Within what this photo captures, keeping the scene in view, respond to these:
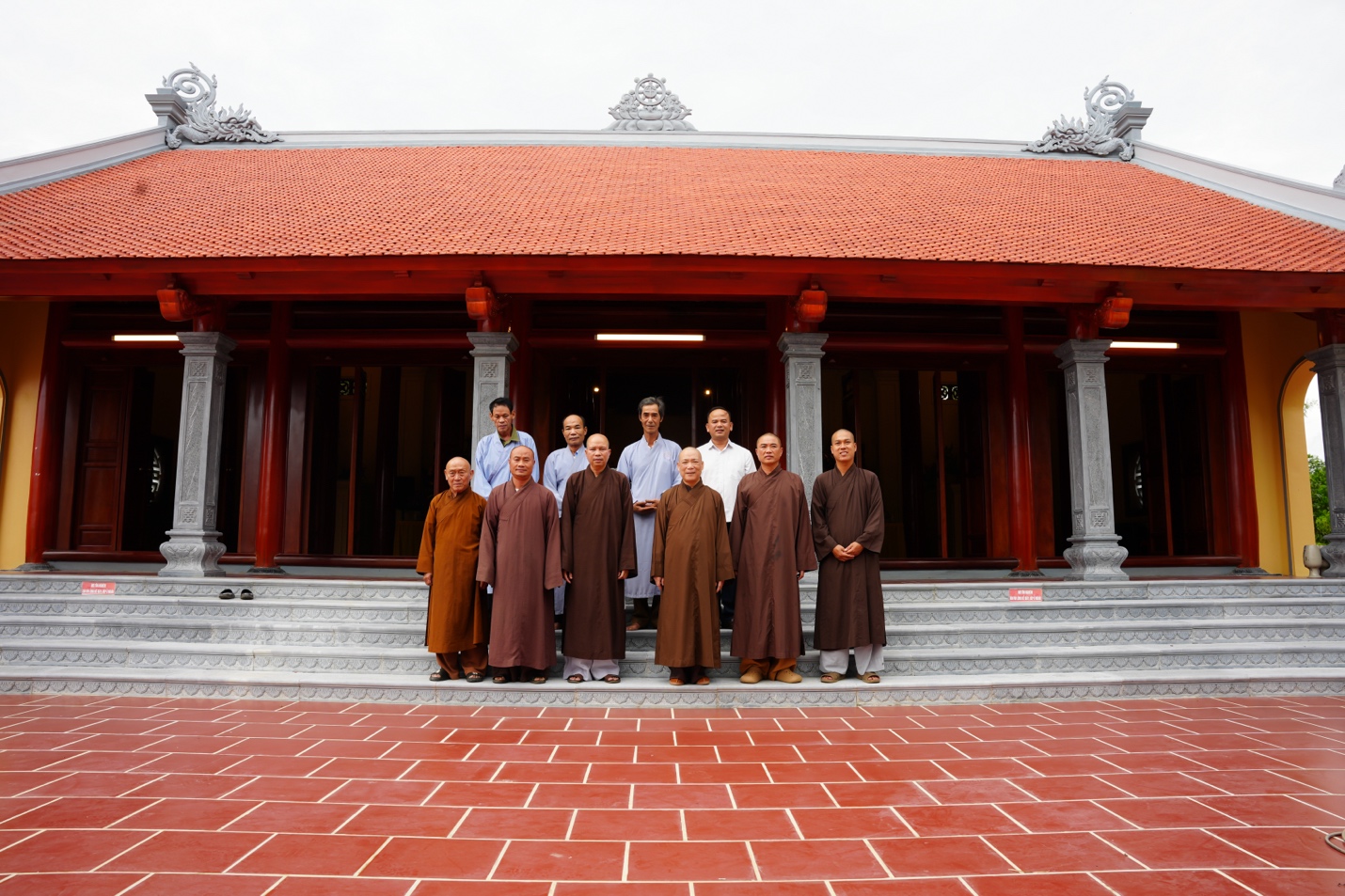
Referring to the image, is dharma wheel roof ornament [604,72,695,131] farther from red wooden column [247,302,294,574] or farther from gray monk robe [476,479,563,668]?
gray monk robe [476,479,563,668]

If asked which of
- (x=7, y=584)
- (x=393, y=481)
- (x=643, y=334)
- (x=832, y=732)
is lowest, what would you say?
(x=832, y=732)

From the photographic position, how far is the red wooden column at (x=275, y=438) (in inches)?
306

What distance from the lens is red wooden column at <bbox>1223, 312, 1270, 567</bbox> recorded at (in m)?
7.97

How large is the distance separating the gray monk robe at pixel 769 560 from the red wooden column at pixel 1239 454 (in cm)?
576

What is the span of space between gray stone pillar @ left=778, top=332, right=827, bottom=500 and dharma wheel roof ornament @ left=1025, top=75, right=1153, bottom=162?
19.3ft

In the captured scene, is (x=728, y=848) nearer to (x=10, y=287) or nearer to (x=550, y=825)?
(x=550, y=825)

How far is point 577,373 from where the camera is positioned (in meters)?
8.45

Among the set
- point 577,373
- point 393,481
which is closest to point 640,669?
point 577,373

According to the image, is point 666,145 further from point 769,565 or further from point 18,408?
point 18,408

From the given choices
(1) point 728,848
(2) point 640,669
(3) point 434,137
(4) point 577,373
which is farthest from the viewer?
(3) point 434,137

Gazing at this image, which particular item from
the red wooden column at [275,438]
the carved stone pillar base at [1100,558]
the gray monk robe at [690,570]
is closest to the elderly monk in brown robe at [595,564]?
the gray monk robe at [690,570]

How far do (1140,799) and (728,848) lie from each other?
1637mm

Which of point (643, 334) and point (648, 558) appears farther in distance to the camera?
point (643, 334)

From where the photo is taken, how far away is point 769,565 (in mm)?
4797
